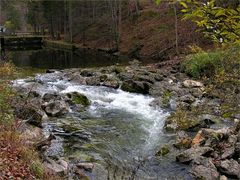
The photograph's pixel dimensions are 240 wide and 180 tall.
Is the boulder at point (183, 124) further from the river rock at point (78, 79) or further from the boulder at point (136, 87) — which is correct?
the river rock at point (78, 79)

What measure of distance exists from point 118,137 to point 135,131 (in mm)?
982

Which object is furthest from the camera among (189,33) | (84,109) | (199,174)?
(189,33)

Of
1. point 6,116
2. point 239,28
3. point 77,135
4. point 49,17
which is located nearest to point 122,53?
point 49,17

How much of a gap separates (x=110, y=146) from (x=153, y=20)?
125 feet

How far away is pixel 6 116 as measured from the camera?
9984 mm

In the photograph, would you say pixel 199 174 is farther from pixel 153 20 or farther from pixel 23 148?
pixel 153 20

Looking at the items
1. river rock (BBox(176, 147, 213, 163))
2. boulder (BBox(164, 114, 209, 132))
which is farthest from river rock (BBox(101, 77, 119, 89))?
river rock (BBox(176, 147, 213, 163))

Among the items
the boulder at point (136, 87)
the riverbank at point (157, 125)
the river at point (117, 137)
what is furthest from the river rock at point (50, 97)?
the boulder at point (136, 87)

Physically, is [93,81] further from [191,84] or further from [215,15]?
[215,15]

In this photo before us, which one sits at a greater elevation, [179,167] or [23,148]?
[23,148]

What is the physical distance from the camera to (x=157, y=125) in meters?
14.5

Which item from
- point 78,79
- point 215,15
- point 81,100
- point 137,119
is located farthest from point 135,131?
point 78,79

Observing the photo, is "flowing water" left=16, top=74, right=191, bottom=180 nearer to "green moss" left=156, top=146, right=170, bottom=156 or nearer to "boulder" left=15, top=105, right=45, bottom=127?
"green moss" left=156, top=146, right=170, bottom=156

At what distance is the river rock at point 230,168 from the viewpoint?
31.8 ft
